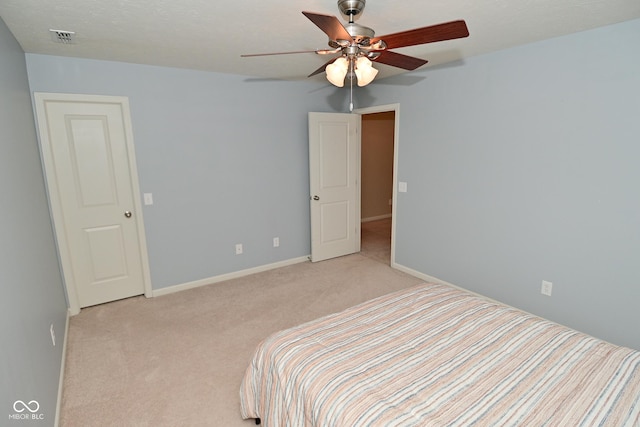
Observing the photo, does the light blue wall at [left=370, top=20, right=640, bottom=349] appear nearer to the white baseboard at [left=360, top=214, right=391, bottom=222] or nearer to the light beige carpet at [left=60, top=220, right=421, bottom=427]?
the light beige carpet at [left=60, top=220, right=421, bottom=427]

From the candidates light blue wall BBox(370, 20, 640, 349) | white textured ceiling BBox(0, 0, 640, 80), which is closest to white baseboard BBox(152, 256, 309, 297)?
light blue wall BBox(370, 20, 640, 349)

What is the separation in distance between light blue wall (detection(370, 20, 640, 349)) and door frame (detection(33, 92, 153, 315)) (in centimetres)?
293

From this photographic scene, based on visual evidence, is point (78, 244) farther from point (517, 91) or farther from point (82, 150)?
point (517, 91)

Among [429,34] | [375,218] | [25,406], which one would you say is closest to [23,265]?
[25,406]

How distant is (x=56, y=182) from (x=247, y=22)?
7.35 feet

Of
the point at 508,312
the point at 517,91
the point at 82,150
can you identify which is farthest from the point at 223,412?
the point at 517,91

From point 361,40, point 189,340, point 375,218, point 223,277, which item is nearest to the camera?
point 361,40

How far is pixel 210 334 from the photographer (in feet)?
9.00

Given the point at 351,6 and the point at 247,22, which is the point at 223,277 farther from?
the point at 351,6

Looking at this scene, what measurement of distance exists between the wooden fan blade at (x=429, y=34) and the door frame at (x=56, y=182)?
2553 mm

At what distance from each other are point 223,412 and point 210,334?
0.90 m

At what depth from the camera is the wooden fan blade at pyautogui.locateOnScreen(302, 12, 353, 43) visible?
1.37 meters

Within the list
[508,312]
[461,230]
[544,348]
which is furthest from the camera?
[461,230]

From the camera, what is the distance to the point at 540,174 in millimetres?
2688
